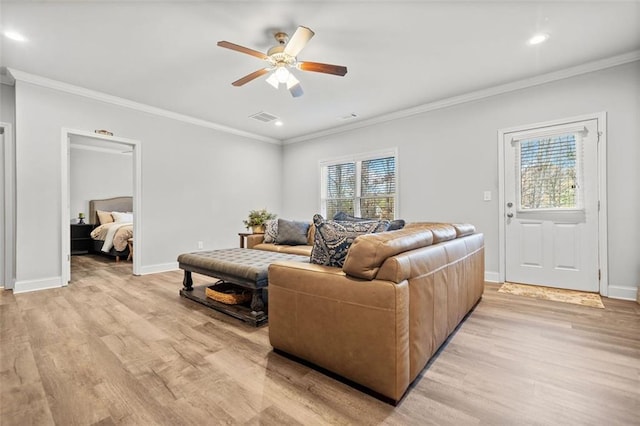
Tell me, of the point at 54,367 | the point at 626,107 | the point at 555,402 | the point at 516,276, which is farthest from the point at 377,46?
the point at 54,367

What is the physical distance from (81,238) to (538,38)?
8.63 metres

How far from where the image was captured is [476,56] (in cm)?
292

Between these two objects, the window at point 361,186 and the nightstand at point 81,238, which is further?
the nightstand at point 81,238

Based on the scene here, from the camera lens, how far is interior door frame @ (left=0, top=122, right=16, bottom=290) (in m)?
3.38

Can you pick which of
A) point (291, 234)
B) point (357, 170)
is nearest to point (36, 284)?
point (291, 234)

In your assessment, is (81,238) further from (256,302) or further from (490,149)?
(490,149)

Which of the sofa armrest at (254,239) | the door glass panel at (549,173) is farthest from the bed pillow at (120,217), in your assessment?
the door glass panel at (549,173)

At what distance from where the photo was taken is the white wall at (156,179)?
334 cm

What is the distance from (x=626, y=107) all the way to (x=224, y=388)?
449 cm

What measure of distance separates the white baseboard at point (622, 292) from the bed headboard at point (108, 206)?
9253 mm

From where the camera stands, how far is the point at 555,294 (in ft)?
10.1

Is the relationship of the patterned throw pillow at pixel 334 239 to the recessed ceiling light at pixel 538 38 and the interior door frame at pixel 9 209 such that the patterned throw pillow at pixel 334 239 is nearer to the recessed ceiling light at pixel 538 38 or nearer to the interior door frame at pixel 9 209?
the recessed ceiling light at pixel 538 38

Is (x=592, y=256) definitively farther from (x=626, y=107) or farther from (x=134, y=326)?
(x=134, y=326)

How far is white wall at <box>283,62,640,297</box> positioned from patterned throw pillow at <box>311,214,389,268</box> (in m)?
2.63
